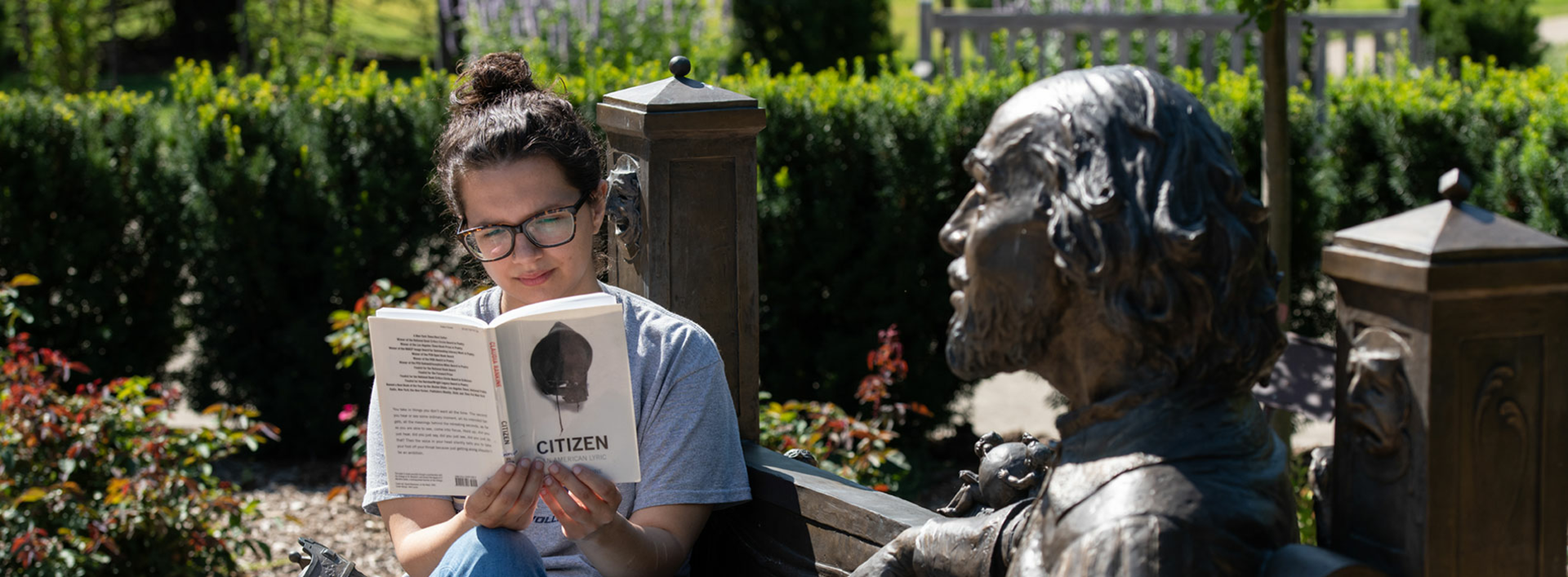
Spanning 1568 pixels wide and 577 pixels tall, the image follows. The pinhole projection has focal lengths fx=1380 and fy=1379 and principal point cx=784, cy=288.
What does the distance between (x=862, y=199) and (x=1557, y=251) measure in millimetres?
4204

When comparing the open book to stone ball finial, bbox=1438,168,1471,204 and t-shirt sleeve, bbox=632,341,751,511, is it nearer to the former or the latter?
t-shirt sleeve, bbox=632,341,751,511

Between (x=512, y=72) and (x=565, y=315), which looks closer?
(x=565, y=315)

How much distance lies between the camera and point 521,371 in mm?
1868

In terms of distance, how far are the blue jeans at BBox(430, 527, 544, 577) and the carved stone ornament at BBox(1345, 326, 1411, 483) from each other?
1173 mm

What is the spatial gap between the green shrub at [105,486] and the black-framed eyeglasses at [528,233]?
2128 millimetres

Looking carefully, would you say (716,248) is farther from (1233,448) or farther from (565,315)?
(1233,448)

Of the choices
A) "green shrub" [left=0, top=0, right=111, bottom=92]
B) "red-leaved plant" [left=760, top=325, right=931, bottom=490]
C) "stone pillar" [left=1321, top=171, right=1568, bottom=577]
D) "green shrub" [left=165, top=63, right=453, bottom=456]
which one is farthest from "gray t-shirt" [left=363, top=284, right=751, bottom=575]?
"green shrub" [left=0, top=0, right=111, bottom=92]

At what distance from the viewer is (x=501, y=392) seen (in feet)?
6.11

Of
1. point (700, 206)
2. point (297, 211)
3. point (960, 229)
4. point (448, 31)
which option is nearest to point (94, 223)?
point (297, 211)

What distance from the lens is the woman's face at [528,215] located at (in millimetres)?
2234

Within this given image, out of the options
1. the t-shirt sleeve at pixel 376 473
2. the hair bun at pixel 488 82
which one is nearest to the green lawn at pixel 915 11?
the hair bun at pixel 488 82

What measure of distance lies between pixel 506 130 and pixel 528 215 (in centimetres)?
15

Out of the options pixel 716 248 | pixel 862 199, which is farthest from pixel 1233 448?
pixel 862 199

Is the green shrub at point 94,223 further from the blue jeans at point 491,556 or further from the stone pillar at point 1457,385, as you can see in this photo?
the stone pillar at point 1457,385
